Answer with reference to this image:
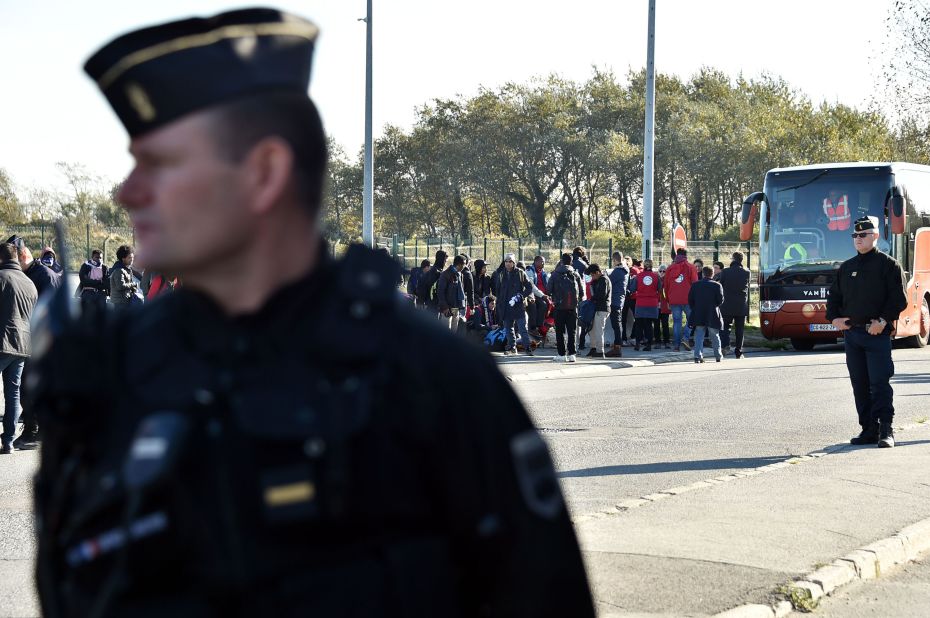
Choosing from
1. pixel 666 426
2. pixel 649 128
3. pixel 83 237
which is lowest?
pixel 666 426

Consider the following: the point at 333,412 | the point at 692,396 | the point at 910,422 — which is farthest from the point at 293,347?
the point at 692,396

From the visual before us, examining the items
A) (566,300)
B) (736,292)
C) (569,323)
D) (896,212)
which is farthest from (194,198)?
(896,212)

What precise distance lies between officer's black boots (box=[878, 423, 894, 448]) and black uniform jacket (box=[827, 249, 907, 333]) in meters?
0.83

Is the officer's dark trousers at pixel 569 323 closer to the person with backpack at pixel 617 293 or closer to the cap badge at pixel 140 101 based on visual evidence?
the person with backpack at pixel 617 293

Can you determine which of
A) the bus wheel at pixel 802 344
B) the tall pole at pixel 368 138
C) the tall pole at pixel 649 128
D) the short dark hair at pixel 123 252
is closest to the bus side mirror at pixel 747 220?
the bus wheel at pixel 802 344

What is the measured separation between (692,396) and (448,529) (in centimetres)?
1400

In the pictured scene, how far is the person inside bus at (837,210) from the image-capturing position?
930 inches

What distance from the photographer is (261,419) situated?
162 cm

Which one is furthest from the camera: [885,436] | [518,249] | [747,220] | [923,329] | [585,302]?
[518,249]

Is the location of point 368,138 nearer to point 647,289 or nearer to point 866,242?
point 647,289

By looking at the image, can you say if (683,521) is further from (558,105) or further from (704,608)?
(558,105)

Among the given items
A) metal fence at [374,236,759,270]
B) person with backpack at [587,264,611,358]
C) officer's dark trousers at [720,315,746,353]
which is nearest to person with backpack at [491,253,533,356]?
person with backpack at [587,264,611,358]

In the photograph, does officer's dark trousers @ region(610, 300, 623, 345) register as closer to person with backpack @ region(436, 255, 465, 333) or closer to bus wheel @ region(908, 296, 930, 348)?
person with backpack @ region(436, 255, 465, 333)

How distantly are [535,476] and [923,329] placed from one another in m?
25.6
